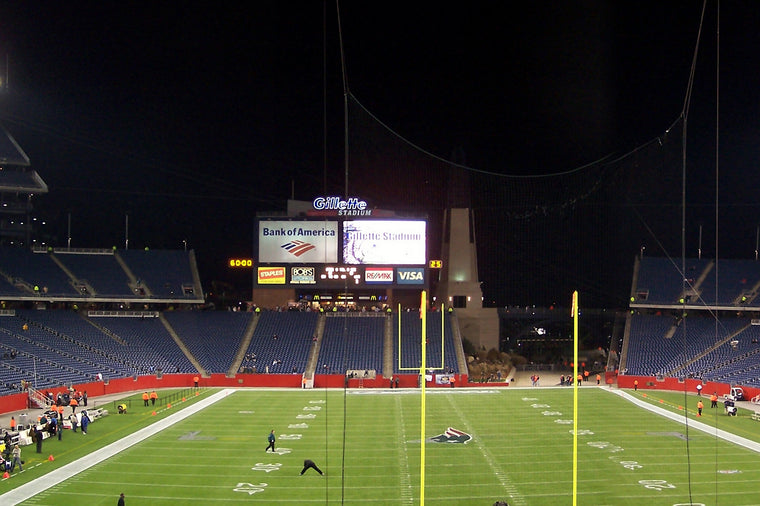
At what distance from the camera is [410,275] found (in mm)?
42312

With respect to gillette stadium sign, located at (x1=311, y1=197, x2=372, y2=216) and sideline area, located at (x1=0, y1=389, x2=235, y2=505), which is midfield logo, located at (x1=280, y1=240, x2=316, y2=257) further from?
sideline area, located at (x1=0, y1=389, x2=235, y2=505)

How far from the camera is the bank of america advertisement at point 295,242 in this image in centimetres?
4244

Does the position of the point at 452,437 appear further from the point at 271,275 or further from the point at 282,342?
the point at 271,275

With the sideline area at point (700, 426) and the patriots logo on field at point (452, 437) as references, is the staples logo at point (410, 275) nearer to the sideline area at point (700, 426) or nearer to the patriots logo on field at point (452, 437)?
the sideline area at point (700, 426)

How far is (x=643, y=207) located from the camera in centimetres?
2245

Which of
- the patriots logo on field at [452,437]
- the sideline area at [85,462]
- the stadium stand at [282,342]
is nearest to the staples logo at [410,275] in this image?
the stadium stand at [282,342]

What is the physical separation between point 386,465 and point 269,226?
25695 millimetres

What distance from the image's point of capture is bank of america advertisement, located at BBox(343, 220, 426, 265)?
4197 cm

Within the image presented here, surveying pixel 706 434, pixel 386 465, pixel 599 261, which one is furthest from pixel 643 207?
pixel 386 465

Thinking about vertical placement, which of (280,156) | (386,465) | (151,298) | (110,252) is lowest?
(386,465)

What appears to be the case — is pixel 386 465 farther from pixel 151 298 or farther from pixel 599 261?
pixel 151 298

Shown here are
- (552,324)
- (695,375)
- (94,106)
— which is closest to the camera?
(695,375)

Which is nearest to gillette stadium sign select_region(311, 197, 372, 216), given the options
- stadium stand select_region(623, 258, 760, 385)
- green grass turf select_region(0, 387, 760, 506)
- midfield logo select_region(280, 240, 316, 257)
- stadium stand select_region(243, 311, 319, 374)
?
midfield logo select_region(280, 240, 316, 257)

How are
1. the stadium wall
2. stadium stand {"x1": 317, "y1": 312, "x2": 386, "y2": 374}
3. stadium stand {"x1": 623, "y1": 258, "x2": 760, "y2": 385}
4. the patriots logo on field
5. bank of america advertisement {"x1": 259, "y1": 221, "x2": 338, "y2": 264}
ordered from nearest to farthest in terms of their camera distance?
the patriots logo on field < the stadium wall < stadium stand {"x1": 623, "y1": 258, "x2": 760, "y2": 385} < stadium stand {"x1": 317, "y1": 312, "x2": 386, "y2": 374} < bank of america advertisement {"x1": 259, "y1": 221, "x2": 338, "y2": 264}
